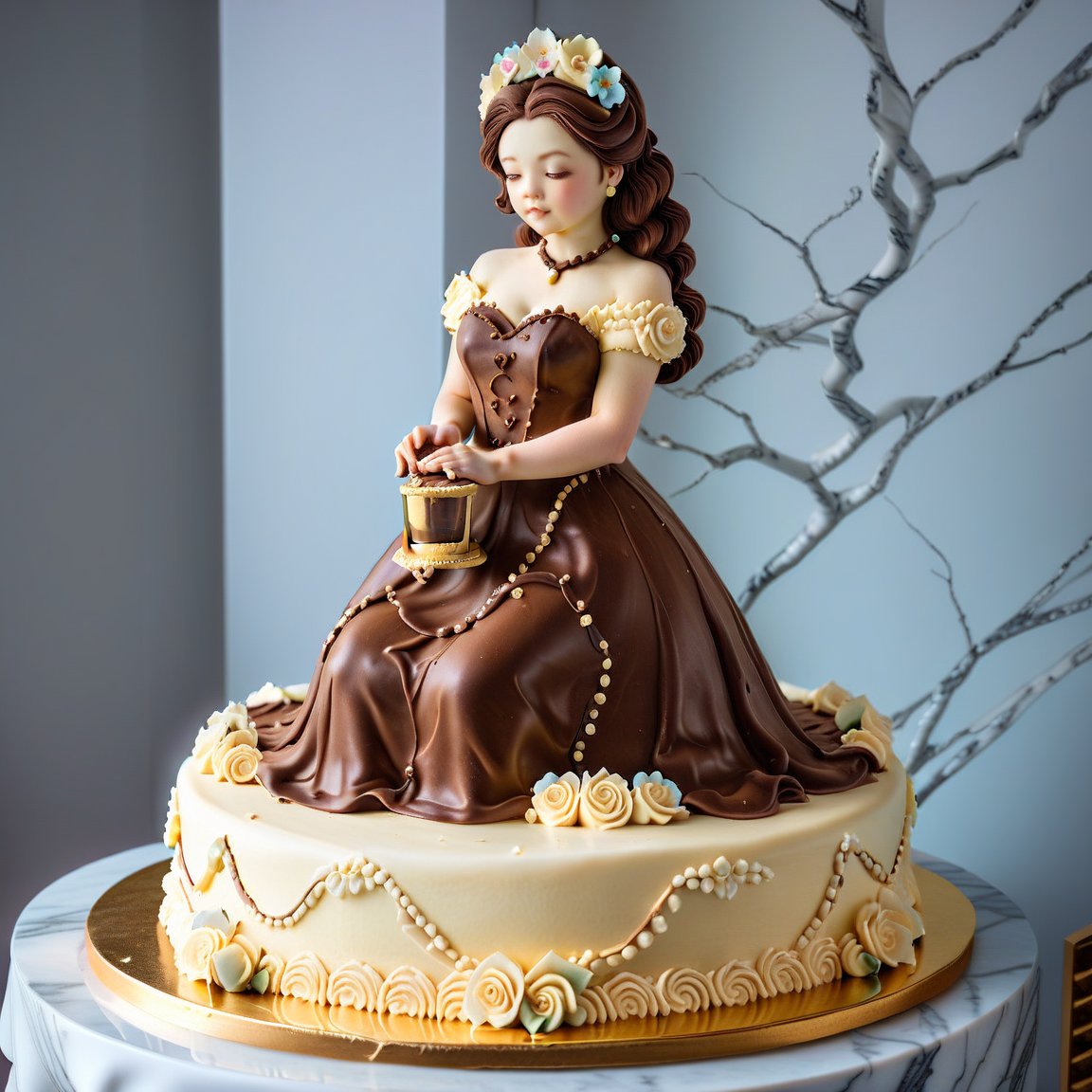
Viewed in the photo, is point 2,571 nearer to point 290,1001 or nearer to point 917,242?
point 290,1001

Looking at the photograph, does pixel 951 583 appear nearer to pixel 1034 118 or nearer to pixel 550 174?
pixel 1034 118

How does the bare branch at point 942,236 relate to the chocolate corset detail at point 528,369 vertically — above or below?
above

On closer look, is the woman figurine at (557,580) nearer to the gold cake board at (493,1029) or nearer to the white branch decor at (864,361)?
the gold cake board at (493,1029)

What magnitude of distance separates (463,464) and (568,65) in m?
0.86

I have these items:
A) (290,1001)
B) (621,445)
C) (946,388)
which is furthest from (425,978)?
(946,388)

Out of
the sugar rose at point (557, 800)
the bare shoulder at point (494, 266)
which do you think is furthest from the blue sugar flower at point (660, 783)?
the bare shoulder at point (494, 266)

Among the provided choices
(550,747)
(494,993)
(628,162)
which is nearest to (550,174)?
(628,162)

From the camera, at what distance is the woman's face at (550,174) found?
115 inches

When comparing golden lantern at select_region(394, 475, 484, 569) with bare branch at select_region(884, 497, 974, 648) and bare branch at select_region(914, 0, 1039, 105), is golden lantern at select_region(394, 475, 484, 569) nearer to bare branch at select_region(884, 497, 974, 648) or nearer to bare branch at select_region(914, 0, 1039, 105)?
bare branch at select_region(884, 497, 974, 648)

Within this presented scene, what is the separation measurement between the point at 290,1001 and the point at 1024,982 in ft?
4.74

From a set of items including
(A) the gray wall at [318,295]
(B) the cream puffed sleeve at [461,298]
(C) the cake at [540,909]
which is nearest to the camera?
(C) the cake at [540,909]

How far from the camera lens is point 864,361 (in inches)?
182

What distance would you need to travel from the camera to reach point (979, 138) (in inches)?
173

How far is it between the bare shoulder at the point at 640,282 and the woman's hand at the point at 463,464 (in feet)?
1.53
